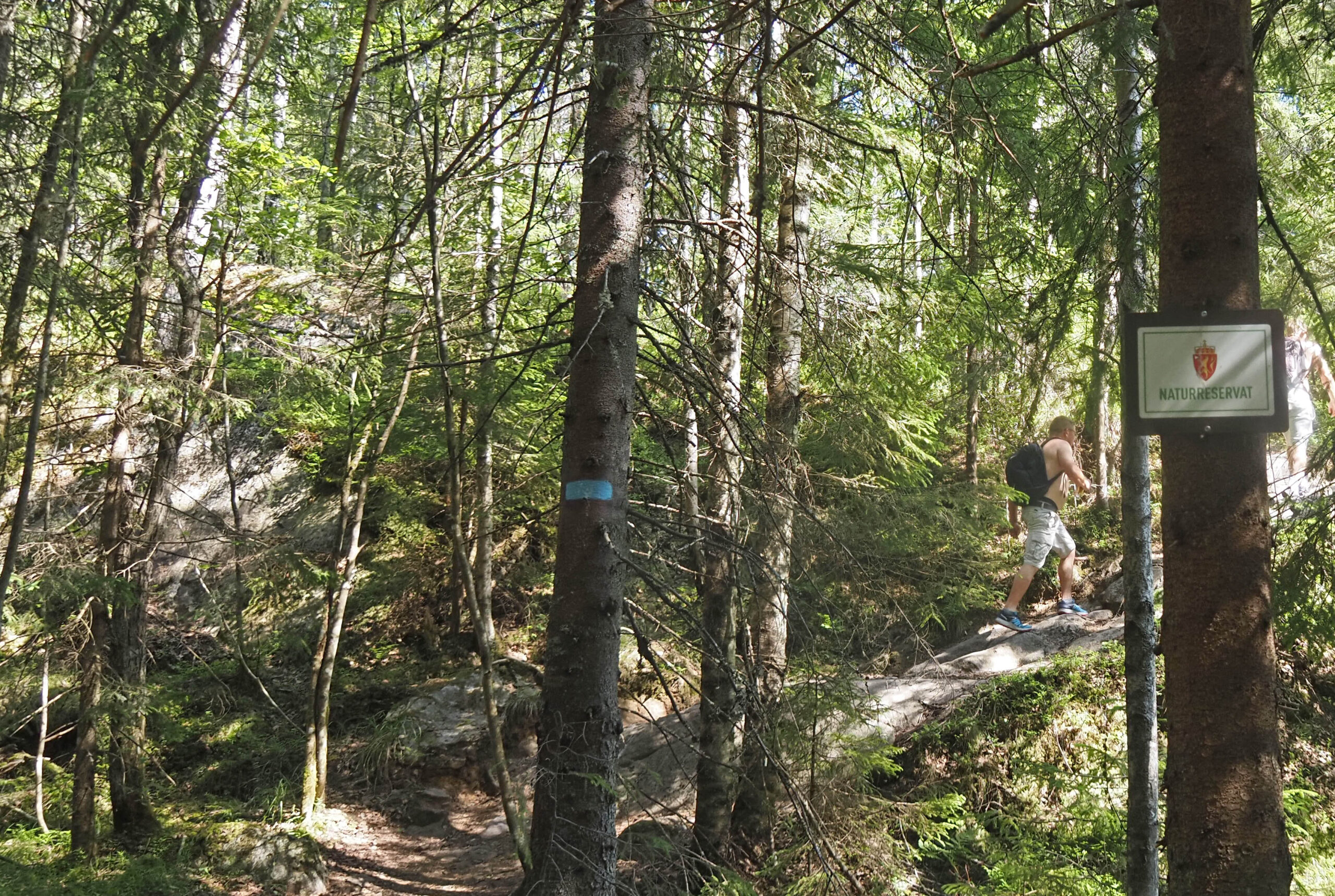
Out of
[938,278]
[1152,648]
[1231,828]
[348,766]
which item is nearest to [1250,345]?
[1231,828]

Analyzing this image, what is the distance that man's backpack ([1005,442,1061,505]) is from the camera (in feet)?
25.7

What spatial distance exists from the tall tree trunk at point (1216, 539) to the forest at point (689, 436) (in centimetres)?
1

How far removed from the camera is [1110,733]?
6.47m

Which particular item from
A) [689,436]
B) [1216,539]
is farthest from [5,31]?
[1216,539]

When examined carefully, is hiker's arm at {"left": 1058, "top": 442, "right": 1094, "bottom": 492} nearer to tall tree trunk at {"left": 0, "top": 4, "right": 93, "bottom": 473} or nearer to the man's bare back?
the man's bare back

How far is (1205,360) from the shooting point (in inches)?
98.5

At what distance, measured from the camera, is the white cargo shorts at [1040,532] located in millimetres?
7777

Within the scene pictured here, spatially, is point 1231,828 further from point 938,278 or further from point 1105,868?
point 938,278

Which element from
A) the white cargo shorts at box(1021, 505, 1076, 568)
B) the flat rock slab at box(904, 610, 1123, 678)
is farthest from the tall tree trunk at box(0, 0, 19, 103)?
the white cargo shorts at box(1021, 505, 1076, 568)

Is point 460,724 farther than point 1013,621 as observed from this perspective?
Yes

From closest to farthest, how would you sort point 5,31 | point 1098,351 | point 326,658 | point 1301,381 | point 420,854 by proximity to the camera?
point 5,31
point 1098,351
point 1301,381
point 420,854
point 326,658

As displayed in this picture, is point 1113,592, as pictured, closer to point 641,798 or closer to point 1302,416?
point 1302,416

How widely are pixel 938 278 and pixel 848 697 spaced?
359cm

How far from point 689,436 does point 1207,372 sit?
3.11 m
